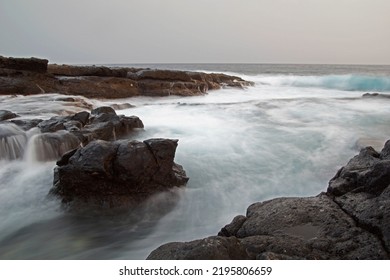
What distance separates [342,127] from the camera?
323 inches

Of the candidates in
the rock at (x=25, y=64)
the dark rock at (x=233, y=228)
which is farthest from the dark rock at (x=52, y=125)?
the rock at (x=25, y=64)

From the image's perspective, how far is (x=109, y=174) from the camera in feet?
13.6

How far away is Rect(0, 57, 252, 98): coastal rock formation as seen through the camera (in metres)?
12.7

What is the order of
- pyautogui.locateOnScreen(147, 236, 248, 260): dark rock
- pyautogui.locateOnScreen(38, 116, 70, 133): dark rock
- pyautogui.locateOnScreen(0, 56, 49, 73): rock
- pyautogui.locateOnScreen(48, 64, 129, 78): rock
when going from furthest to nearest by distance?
1. pyautogui.locateOnScreen(48, 64, 129, 78): rock
2. pyautogui.locateOnScreen(0, 56, 49, 73): rock
3. pyautogui.locateOnScreen(38, 116, 70, 133): dark rock
4. pyautogui.locateOnScreen(147, 236, 248, 260): dark rock

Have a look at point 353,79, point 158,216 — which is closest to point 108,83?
point 158,216

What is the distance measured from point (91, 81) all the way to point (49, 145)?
30.8ft

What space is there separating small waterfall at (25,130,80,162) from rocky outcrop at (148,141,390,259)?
12.7ft

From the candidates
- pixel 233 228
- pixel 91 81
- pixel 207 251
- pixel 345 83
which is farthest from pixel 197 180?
pixel 345 83

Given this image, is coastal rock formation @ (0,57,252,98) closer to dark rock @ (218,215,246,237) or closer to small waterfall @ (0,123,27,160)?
small waterfall @ (0,123,27,160)

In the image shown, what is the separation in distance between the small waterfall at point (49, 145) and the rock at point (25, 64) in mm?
9135

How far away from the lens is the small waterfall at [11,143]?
546 centimetres

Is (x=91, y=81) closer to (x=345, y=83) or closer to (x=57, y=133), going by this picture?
(x=57, y=133)

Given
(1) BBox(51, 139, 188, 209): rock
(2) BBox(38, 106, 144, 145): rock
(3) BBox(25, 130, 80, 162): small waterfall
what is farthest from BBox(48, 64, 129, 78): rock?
(1) BBox(51, 139, 188, 209): rock

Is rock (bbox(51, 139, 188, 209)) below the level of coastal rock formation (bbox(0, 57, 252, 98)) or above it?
below
